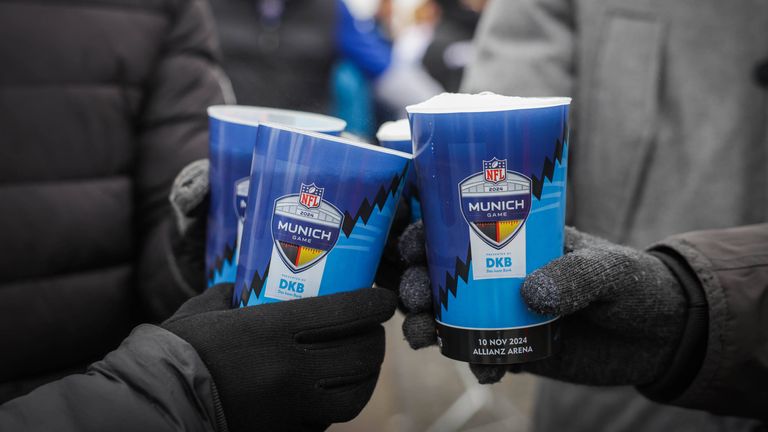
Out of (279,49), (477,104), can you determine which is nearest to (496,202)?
(477,104)

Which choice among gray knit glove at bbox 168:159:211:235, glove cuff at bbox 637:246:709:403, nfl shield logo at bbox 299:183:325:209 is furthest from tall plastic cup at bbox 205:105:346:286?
glove cuff at bbox 637:246:709:403

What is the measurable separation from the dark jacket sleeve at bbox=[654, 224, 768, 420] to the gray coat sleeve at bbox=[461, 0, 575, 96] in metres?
0.61

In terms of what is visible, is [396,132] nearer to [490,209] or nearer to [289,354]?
[490,209]

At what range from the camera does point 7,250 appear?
1.28 m

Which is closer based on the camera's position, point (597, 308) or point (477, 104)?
point (477, 104)

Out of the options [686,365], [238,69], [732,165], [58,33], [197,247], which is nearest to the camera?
[686,365]

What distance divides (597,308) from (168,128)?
0.98 metres

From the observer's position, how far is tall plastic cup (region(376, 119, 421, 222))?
1.07 metres

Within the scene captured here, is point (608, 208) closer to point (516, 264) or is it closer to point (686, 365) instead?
point (686, 365)

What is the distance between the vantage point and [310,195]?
2.91ft

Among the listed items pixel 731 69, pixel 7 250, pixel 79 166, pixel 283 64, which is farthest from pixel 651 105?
pixel 283 64

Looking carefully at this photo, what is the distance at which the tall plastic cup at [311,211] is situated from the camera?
882 millimetres

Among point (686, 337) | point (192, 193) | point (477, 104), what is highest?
point (477, 104)

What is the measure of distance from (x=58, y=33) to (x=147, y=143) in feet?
0.93
